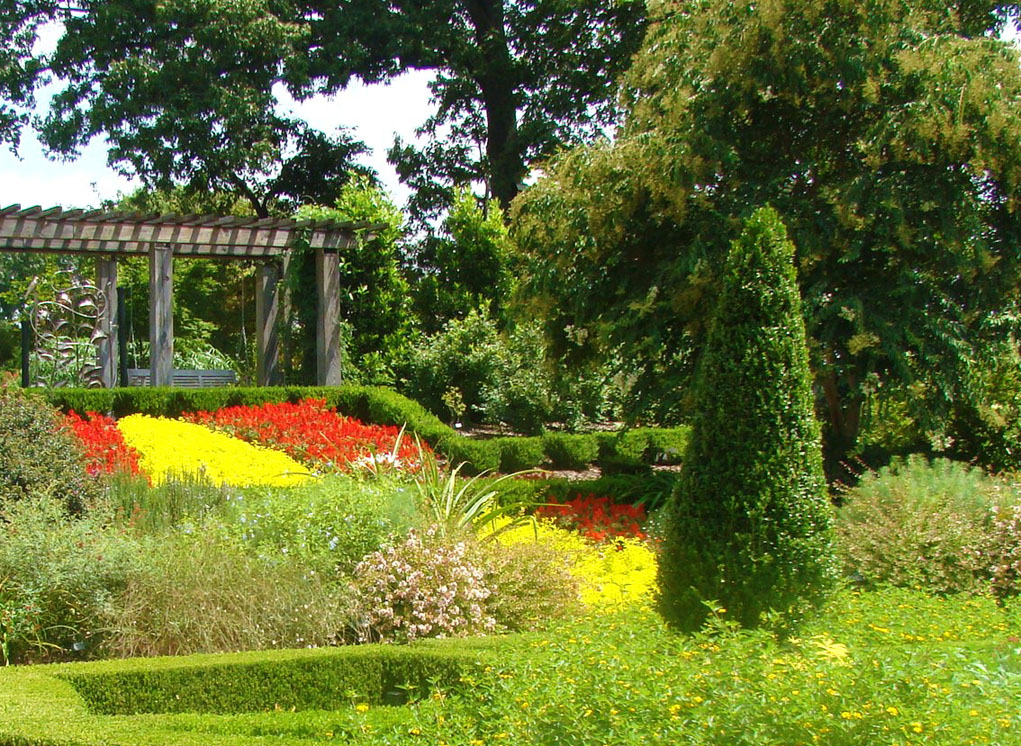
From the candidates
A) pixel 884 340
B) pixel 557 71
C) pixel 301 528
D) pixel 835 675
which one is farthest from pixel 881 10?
pixel 557 71

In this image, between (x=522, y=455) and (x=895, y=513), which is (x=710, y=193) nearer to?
(x=522, y=455)

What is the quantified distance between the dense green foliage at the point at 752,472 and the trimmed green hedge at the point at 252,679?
3.67 feet

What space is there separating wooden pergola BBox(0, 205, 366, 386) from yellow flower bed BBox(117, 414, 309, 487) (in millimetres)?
2844

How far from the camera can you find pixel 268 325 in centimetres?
1540

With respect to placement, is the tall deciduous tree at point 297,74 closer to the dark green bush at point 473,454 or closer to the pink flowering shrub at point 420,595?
the dark green bush at point 473,454

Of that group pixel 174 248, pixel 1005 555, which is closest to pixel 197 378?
pixel 174 248

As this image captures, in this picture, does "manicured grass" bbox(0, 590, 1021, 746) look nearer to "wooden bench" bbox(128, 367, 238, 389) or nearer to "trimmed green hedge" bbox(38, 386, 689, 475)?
"trimmed green hedge" bbox(38, 386, 689, 475)

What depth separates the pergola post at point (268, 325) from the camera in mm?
15297

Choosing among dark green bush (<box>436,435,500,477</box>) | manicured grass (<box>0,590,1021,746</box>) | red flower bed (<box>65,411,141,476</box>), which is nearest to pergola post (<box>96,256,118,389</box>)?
red flower bed (<box>65,411,141,476</box>)

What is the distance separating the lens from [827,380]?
10.1m

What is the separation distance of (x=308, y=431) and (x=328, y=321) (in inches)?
131

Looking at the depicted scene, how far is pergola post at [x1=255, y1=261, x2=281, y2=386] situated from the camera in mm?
15297

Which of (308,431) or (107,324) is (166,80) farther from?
(308,431)

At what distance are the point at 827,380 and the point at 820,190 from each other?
6.20 feet
